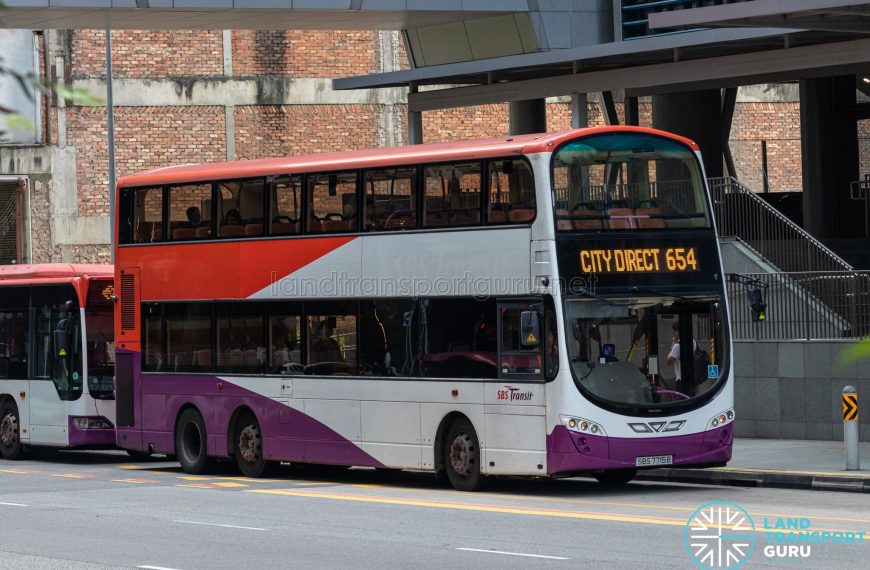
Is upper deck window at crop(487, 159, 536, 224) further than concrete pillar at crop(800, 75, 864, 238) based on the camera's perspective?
No

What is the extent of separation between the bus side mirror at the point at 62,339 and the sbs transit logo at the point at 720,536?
41.7ft

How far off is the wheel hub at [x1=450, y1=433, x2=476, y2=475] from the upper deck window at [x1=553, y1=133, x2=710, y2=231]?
2.82 meters

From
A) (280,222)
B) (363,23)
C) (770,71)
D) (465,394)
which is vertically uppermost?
(363,23)

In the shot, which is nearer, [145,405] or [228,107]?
[145,405]

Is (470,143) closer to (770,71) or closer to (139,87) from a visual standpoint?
(770,71)

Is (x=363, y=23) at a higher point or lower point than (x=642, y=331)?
higher

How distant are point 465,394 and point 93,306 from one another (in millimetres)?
9237

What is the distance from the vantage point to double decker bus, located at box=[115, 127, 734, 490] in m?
16.0

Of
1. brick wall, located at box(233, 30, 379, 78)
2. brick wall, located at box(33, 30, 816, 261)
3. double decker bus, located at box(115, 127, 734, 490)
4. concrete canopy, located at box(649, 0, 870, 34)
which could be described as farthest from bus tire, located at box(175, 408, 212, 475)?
brick wall, located at box(233, 30, 379, 78)

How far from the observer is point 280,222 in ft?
62.6

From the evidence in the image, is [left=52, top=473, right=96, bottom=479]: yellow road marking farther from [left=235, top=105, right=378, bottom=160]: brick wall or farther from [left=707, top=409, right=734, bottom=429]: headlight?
[left=235, top=105, right=378, bottom=160]: brick wall

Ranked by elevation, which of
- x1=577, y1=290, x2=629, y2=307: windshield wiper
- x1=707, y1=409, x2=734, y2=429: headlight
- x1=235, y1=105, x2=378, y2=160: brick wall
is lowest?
x1=707, y1=409, x2=734, y2=429: headlight

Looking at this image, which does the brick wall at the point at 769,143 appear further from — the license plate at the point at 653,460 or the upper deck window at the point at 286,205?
the license plate at the point at 653,460

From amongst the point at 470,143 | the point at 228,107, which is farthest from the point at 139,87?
the point at 470,143
